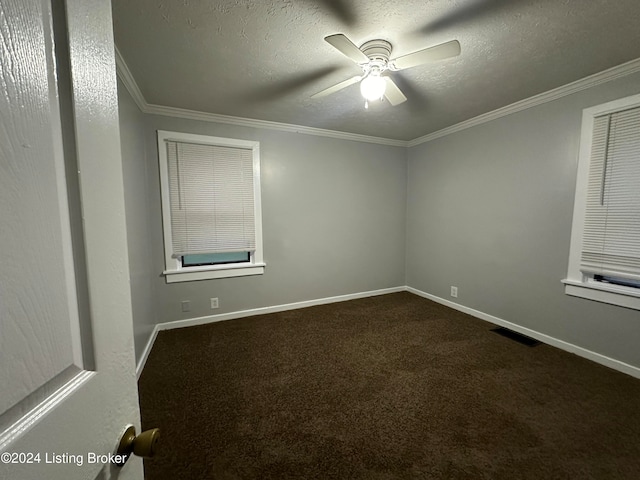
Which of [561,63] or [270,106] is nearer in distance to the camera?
[561,63]

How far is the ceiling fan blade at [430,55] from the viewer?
1.42 metres

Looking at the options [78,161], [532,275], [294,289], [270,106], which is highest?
[270,106]

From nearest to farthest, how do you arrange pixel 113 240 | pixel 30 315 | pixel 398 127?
pixel 30 315 < pixel 113 240 < pixel 398 127

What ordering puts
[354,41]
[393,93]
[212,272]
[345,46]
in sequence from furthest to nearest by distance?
[212,272], [393,93], [354,41], [345,46]

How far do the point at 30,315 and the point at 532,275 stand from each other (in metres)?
3.46

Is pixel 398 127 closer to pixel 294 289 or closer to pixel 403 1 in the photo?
pixel 403 1

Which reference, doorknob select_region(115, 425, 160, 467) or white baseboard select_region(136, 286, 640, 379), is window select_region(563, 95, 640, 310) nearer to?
white baseboard select_region(136, 286, 640, 379)

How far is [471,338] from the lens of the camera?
263cm

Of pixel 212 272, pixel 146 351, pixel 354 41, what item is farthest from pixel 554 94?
pixel 146 351

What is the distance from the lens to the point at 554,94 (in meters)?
2.35

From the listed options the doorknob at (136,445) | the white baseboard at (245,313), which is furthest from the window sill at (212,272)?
the doorknob at (136,445)

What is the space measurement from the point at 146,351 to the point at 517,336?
3.68 m

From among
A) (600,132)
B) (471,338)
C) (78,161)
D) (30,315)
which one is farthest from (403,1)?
(471,338)

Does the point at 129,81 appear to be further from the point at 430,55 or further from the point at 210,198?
the point at 430,55
